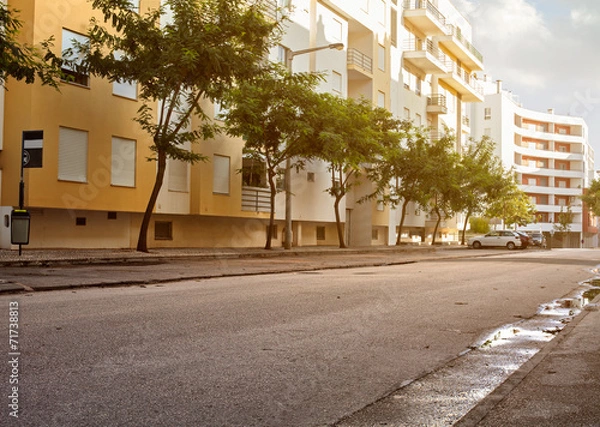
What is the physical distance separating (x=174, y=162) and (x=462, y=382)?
22.6 metres

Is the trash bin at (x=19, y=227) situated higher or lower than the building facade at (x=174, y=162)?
lower

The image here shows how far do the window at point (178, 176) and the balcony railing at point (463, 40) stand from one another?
3505 cm

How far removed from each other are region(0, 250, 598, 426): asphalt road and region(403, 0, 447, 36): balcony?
40771 mm

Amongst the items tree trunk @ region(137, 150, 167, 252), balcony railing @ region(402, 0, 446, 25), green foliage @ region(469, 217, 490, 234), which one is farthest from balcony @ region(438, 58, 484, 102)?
tree trunk @ region(137, 150, 167, 252)

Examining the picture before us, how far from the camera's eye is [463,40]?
2393 inches

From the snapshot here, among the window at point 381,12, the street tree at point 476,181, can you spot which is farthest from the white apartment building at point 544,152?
the window at point 381,12

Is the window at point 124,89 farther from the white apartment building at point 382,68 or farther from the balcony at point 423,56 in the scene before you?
the balcony at point 423,56

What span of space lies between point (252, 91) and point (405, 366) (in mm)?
20728

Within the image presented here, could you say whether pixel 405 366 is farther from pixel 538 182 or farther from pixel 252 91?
pixel 538 182

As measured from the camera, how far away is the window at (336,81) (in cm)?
3781

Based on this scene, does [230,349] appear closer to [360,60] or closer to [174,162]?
[174,162]

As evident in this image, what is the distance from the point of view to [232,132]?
26.3 meters

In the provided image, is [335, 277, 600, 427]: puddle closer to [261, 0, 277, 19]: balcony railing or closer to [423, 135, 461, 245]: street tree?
[261, 0, 277, 19]: balcony railing

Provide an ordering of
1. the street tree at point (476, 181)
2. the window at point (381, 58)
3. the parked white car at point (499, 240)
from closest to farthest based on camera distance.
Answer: the window at point (381, 58) < the street tree at point (476, 181) < the parked white car at point (499, 240)
